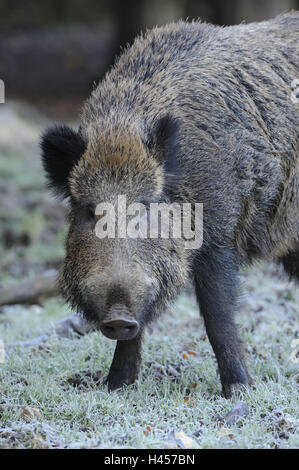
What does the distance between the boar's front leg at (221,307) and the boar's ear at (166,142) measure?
677 millimetres

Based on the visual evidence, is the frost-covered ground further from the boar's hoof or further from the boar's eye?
Answer: the boar's eye

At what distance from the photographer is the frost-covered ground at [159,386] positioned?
413 cm

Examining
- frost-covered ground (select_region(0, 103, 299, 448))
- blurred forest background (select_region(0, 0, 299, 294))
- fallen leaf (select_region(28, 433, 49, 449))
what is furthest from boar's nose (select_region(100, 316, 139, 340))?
blurred forest background (select_region(0, 0, 299, 294))

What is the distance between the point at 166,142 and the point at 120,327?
1262 mm

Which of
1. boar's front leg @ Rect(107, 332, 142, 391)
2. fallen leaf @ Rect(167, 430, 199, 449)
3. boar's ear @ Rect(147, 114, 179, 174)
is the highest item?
boar's ear @ Rect(147, 114, 179, 174)

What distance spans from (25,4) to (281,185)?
1946cm

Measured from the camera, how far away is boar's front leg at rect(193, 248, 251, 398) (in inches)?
196

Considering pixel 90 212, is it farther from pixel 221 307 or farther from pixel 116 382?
pixel 116 382

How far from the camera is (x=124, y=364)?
A: 5223 mm

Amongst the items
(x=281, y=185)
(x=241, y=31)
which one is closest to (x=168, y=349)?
(x=281, y=185)

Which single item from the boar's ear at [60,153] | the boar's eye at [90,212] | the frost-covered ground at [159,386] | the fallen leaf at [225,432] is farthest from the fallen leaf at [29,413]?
the boar's ear at [60,153]

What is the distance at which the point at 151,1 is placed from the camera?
19.6m

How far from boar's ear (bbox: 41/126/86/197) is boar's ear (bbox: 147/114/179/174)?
45 cm

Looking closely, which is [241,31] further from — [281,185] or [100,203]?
[100,203]
